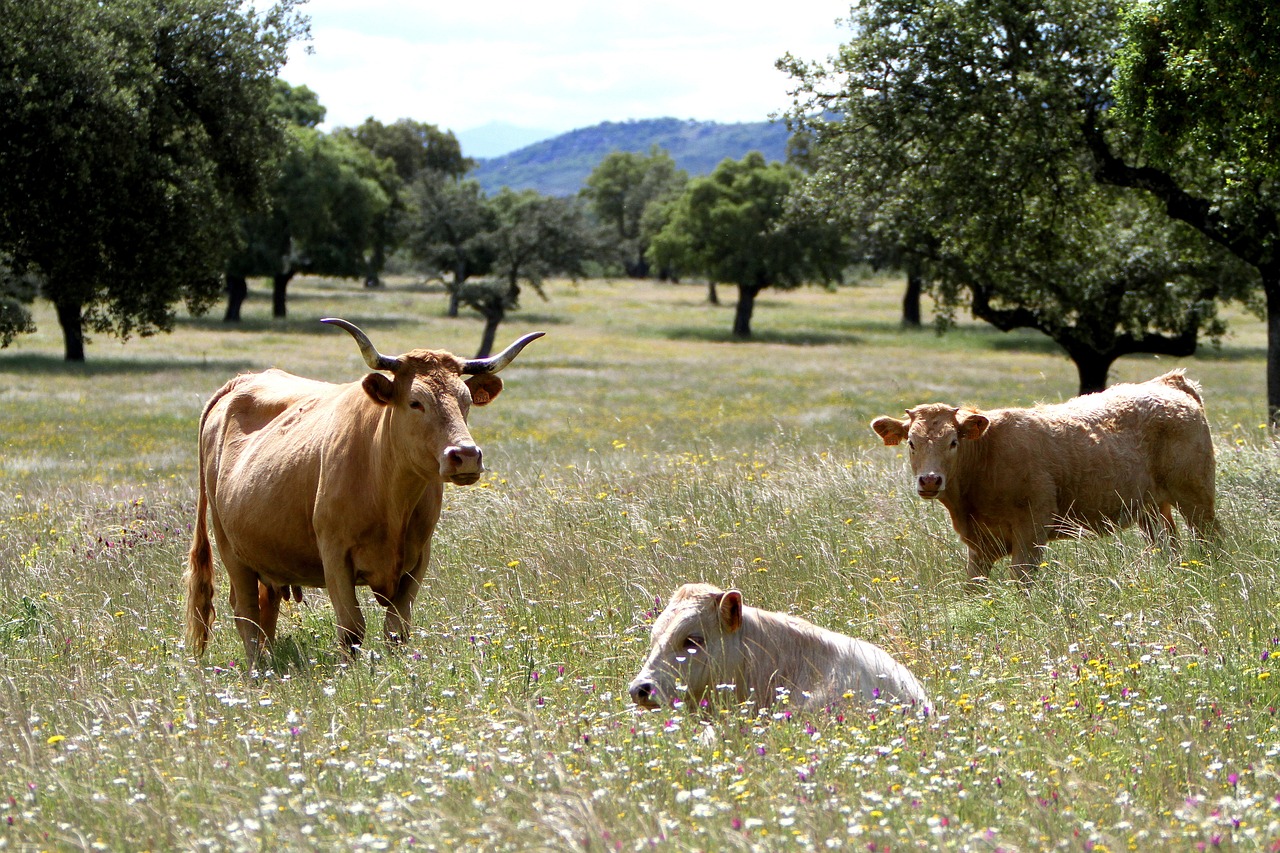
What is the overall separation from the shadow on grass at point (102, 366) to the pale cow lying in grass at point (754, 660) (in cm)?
3454

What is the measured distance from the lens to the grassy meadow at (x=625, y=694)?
4.41 meters

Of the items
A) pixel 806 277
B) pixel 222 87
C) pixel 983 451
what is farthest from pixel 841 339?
pixel 983 451

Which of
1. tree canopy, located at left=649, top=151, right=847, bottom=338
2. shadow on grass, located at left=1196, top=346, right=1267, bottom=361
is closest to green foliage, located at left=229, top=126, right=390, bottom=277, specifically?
tree canopy, located at left=649, top=151, right=847, bottom=338

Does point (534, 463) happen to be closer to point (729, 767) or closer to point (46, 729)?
point (46, 729)

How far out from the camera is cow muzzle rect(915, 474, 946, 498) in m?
8.20

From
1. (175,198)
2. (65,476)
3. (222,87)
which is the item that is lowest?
(65,476)

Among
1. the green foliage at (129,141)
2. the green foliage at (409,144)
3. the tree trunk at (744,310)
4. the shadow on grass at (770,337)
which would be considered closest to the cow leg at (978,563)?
the green foliage at (129,141)

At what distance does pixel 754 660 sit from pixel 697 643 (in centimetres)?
36

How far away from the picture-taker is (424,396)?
7.25 meters

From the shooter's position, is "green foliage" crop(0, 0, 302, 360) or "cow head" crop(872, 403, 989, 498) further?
"green foliage" crop(0, 0, 302, 360)

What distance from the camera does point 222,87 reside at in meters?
21.2

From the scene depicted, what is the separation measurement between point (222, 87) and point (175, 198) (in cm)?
266

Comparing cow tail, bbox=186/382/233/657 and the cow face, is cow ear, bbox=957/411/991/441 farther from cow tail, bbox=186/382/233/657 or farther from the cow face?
cow tail, bbox=186/382/233/657

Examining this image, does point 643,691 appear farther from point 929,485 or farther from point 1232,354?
point 1232,354
